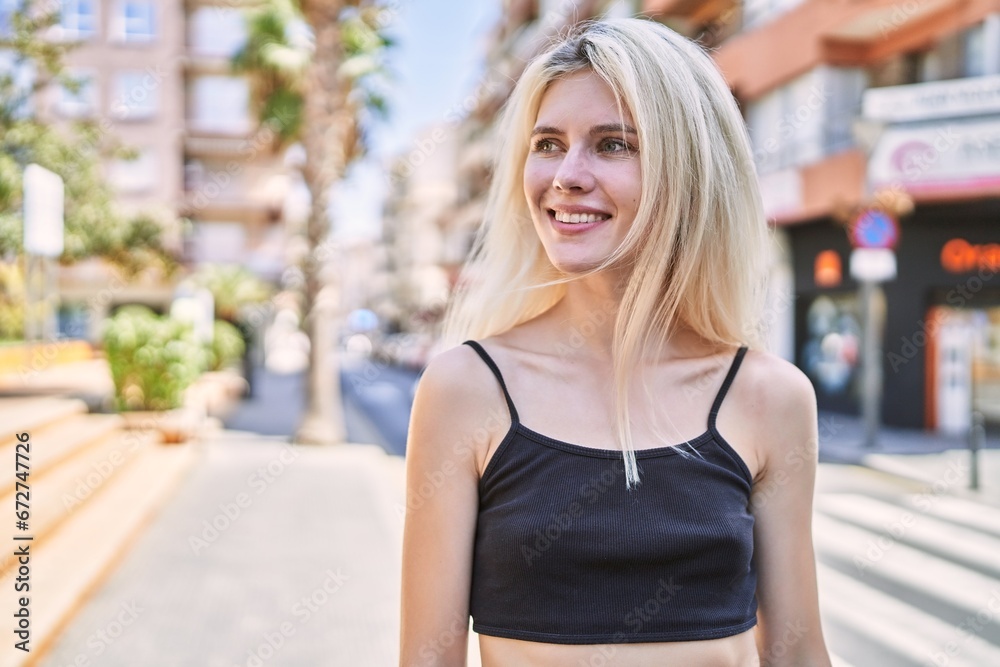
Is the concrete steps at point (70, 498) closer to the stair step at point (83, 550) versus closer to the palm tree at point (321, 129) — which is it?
the stair step at point (83, 550)

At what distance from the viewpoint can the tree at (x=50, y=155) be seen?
12781 millimetres

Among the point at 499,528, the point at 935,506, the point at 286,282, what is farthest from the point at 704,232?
the point at 286,282

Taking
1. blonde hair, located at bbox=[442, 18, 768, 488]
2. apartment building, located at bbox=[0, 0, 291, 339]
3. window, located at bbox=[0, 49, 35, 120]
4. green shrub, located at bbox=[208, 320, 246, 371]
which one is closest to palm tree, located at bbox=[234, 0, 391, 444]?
window, located at bbox=[0, 49, 35, 120]

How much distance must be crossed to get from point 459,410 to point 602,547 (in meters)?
0.33

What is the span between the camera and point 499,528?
5.33 feet

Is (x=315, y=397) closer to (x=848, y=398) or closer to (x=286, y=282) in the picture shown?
(x=848, y=398)

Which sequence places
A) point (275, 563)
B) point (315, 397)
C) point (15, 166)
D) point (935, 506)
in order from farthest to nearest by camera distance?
1. point (315, 397)
2. point (15, 166)
3. point (935, 506)
4. point (275, 563)

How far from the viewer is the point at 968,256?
15.9m

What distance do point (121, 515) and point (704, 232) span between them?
22.8 ft

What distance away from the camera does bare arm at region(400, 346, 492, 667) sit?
5.36 feet

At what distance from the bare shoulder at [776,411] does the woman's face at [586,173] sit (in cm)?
38

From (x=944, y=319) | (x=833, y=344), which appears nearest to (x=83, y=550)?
(x=944, y=319)

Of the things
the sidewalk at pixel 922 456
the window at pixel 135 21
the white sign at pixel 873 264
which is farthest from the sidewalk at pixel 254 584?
the window at pixel 135 21

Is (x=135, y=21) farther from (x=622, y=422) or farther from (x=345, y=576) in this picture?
(x=622, y=422)
